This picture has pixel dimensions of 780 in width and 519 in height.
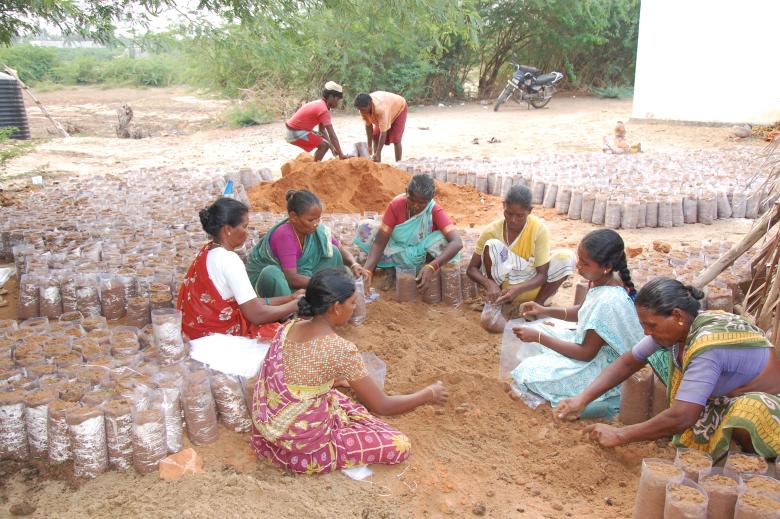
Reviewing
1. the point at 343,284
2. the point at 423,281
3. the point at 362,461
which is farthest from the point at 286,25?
the point at 362,461

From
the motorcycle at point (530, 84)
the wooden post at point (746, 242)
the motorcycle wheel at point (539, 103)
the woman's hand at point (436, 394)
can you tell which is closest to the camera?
the woman's hand at point (436, 394)

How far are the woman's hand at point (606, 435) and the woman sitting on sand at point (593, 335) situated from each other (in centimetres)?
38

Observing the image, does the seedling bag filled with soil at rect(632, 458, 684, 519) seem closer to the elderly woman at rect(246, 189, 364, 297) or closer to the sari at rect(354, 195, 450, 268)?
the elderly woman at rect(246, 189, 364, 297)

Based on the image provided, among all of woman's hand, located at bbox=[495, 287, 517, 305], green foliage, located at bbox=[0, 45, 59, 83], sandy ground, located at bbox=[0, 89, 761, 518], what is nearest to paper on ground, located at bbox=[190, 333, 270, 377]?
sandy ground, located at bbox=[0, 89, 761, 518]

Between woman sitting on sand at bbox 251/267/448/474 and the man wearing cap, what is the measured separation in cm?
626

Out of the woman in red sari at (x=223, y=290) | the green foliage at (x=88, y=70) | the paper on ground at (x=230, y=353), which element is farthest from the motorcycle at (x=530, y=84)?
the green foliage at (x=88, y=70)

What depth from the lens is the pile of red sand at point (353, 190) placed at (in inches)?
299

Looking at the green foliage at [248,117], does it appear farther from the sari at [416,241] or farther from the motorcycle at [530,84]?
the sari at [416,241]

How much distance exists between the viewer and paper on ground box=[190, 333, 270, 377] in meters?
3.27

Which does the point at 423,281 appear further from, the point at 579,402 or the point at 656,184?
the point at 656,184

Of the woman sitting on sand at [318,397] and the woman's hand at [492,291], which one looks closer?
the woman sitting on sand at [318,397]

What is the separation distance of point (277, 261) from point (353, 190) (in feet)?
11.8

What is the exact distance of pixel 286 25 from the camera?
5.25m

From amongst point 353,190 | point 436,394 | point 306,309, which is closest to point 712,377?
point 436,394
